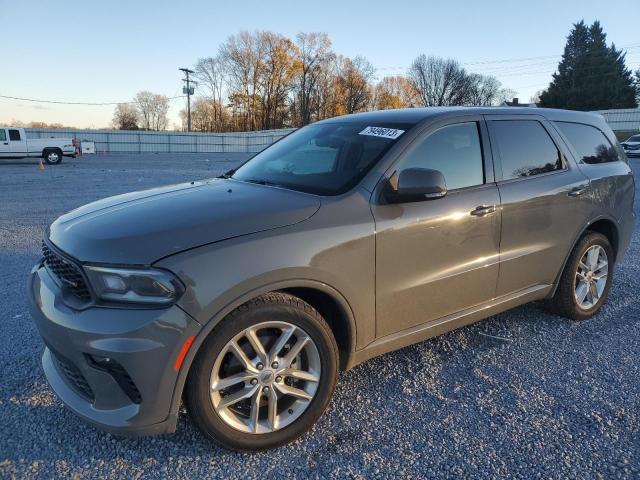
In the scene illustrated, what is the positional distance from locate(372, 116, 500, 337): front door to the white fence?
4168cm

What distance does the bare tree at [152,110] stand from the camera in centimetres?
9353

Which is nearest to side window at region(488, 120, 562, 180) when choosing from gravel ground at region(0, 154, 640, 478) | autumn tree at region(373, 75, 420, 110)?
gravel ground at region(0, 154, 640, 478)

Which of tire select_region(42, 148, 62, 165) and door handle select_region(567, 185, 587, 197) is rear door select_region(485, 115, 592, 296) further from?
tire select_region(42, 148, 62, 165)

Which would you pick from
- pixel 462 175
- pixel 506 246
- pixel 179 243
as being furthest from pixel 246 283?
pixel 506 246

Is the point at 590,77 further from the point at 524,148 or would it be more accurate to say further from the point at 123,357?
the point at 123,357

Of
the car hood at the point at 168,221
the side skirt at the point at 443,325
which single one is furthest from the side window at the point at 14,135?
the side skirt at the point at 443,325

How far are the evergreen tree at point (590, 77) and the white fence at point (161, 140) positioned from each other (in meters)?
35.5

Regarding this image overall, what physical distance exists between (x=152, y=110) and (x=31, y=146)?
74.5 m

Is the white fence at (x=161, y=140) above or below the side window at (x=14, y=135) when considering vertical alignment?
above

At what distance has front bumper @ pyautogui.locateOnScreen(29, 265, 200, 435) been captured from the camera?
2.02m

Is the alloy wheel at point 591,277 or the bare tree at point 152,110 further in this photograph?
the bare tree at point 152,110

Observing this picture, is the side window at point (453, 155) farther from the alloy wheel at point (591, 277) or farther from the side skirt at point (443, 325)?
the alloy wheel at point (591, 277)

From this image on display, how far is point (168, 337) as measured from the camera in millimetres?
2047

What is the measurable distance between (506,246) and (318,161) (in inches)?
56.5
